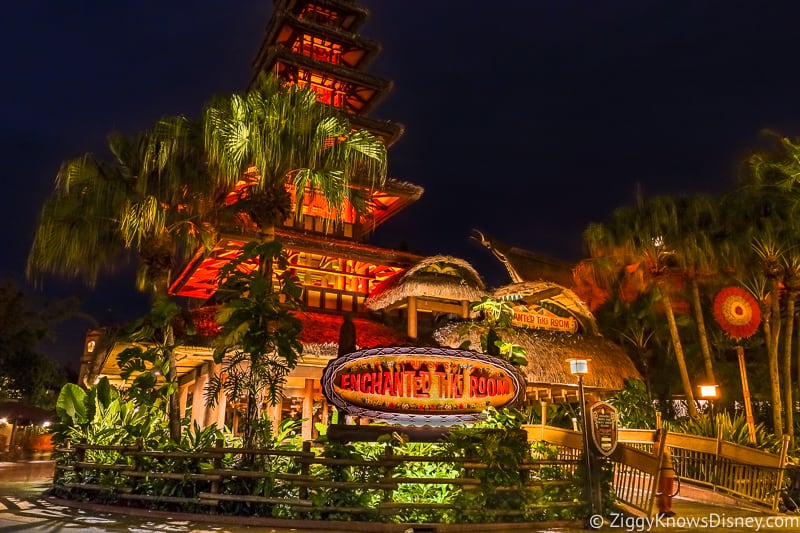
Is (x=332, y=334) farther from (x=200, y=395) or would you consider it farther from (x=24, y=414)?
(x=24, y=414)

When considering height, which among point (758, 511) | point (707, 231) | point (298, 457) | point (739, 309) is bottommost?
point (758, 511)

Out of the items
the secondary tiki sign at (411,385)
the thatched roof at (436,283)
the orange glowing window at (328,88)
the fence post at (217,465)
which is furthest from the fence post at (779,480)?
the orange glowing window at (328,88)

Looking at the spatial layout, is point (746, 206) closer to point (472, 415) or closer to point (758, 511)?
point (758, 511)

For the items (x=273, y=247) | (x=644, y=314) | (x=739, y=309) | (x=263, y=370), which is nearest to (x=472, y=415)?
(x=263, y=370)

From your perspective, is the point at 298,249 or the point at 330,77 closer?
the point at 298,249

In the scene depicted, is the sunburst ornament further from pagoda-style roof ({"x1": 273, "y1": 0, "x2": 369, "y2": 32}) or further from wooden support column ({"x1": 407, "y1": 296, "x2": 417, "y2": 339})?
pagoda-style roof ({"x1": 273, "y1": 0, "x2": 369, "y2": 32})

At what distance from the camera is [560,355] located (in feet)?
59.1

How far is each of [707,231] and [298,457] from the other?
48.1ft

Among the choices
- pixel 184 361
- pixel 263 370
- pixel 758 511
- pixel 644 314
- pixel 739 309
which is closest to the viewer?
pixel 263 370

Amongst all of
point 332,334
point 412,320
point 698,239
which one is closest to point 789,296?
point 698,239

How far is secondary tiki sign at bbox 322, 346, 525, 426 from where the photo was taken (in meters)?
10.8

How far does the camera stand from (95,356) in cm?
1791

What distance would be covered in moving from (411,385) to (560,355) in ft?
27.8

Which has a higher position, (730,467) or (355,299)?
(355,299)
